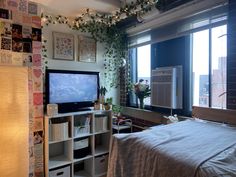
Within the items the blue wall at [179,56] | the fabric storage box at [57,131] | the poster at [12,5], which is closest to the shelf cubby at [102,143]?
the fabric storage box at [57,131]

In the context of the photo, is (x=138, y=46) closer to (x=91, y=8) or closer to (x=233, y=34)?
(x=91, y=8)

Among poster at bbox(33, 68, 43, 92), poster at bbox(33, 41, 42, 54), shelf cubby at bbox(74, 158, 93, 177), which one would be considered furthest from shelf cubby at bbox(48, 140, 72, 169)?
poster at bbox(33, 41, 42, 54)

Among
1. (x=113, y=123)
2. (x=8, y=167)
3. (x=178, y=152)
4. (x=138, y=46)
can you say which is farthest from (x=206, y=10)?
(x=8, y=167)

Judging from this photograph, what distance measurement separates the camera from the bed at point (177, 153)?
1.00m

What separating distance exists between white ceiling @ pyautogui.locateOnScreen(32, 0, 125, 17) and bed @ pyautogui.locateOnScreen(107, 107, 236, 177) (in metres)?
1.82

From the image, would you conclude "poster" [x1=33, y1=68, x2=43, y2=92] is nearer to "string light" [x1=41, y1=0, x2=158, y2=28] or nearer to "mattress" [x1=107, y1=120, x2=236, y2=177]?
"string light" [x1=41, y1=0, x2=158, y2=28]

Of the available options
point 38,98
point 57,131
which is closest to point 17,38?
point 38,98

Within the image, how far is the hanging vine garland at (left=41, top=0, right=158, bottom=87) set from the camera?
261cm

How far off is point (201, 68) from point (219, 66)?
0.26 m

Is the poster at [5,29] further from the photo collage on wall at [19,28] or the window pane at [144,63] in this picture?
the window pane at [144,63]

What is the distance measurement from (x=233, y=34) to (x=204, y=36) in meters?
0.44

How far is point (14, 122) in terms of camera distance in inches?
76.2

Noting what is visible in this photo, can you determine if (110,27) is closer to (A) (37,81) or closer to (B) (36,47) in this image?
(B) (36,47)

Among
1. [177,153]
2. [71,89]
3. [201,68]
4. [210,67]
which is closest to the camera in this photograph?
[177,153]
